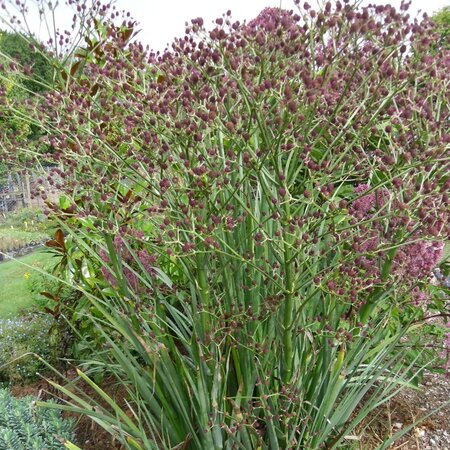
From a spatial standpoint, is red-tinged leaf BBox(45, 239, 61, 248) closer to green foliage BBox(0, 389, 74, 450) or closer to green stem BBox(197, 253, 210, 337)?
green foliage BBox(0, 389, 74, 450)

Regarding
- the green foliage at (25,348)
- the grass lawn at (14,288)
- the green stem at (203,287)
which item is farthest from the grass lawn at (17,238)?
the green stem at (203,287)

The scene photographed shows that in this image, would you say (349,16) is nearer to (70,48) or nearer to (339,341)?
(339,341)

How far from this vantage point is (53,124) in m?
2.53

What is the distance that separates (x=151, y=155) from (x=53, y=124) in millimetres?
674

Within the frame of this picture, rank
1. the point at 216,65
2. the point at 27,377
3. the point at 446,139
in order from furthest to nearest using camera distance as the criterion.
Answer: the point at 27,377, the point at 216,65, the point at 446,139

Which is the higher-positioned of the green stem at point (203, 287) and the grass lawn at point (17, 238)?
the green stem at point (203, 287)

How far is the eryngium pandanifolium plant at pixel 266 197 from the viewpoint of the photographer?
6.18 feet

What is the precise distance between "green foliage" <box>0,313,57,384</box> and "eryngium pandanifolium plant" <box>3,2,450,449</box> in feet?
6.31

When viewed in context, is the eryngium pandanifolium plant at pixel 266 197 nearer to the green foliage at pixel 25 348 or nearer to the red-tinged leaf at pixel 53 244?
the red-tinged leaf at pixel 53 244

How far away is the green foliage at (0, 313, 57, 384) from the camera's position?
175 inches

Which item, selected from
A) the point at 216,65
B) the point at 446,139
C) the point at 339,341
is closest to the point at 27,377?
the point at 339,341

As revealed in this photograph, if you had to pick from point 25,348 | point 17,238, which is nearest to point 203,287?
point 25,348

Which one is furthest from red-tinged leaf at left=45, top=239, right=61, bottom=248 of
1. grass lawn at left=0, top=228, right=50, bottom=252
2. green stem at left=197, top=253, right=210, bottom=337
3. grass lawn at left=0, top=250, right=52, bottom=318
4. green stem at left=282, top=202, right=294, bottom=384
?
grass lawn at left=0, top=228, right=50, bottom=252

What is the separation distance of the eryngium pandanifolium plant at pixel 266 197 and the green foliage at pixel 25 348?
75.7 inches
